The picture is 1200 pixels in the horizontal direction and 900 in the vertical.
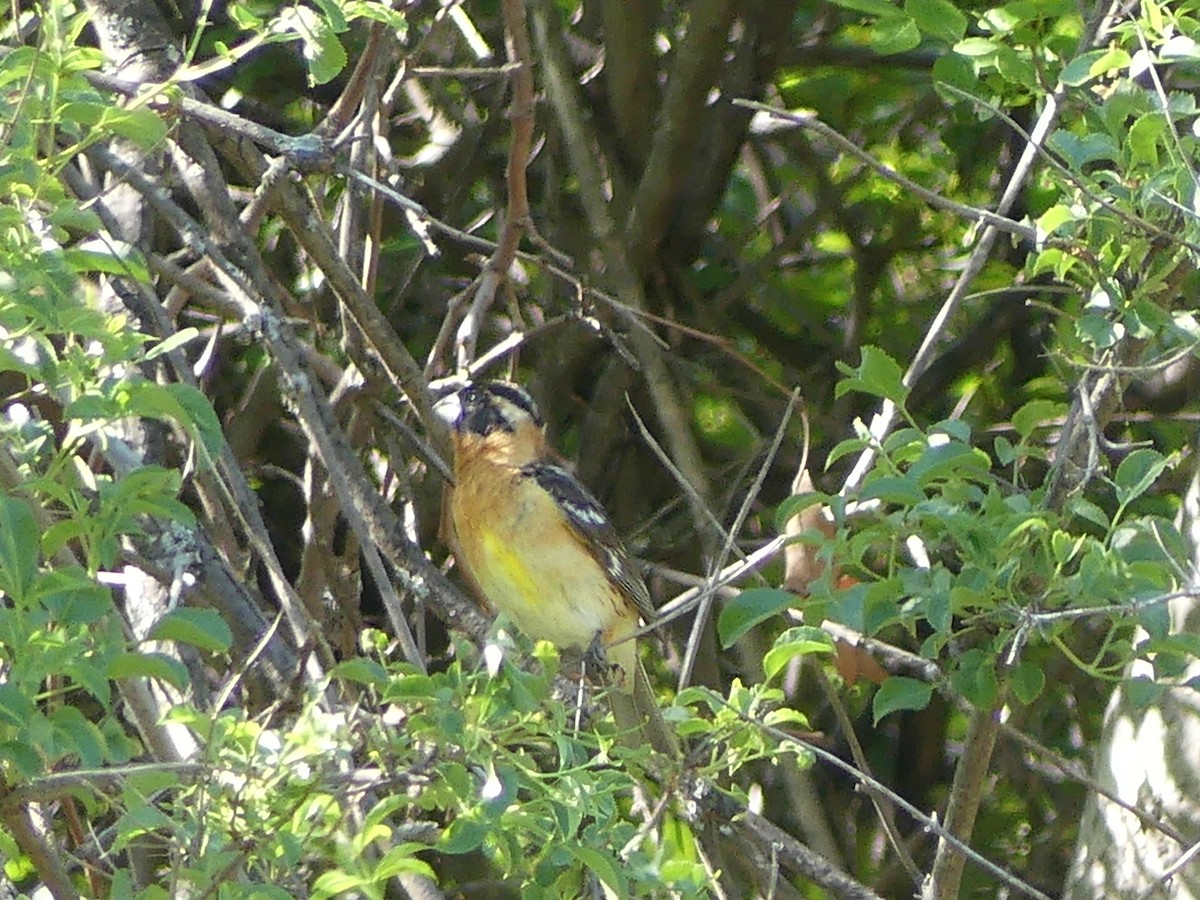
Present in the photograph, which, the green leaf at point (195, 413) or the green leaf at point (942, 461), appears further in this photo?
the green leaf at point (942, 461)

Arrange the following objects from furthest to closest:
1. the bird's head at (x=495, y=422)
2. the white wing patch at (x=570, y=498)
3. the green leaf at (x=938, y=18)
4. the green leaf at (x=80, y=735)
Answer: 1. the white wing patch at (x=570, y=498)
2. the bird's head at (x=495, y=422)
3. the green leaf at (x=938, y=18)
4. the green leaf at (x=80, y=735)

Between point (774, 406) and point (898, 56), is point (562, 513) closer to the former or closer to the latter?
point (774, 406)

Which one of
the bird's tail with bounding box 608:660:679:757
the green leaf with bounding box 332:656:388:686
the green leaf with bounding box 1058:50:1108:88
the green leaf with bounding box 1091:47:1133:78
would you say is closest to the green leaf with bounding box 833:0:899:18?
the green leaf with bounding box 1058:50:1108:88

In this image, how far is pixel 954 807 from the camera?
355cm

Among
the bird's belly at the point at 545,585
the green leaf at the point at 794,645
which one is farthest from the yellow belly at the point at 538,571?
the green leaf at the point at 794,645

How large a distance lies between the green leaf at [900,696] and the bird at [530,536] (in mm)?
1515

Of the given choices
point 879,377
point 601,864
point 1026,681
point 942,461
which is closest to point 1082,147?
point 879,377

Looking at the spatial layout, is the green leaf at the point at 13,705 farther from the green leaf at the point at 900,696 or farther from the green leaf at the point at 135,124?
the green leaf at the point at 900,696

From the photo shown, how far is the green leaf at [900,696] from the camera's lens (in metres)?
3.05

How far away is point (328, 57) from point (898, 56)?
2772 mm

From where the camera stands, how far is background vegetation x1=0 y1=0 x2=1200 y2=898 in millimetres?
2414

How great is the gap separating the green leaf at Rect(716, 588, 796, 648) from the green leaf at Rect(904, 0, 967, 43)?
1212 mm

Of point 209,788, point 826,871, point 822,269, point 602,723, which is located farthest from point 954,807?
point 822,269

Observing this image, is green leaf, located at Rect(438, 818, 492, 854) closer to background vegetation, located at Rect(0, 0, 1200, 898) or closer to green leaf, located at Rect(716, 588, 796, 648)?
background vegetation, located at Rect(0, 0, 1200, 898)
